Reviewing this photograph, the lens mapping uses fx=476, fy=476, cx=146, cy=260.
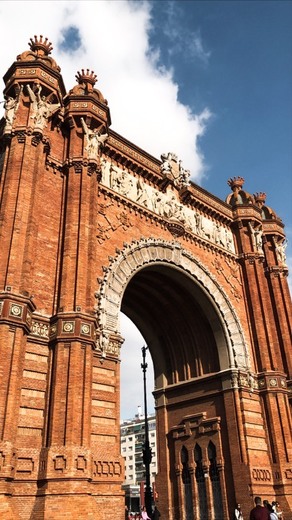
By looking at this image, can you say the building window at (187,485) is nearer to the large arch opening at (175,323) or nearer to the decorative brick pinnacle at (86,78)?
the large arch opening at (175,323)

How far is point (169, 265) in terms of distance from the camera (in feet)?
66.5

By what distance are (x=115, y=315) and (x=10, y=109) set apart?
7814 mm

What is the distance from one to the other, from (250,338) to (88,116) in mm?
12559

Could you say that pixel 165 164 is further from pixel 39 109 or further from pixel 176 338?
pixel 176 338

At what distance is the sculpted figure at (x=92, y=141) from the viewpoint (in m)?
17.2

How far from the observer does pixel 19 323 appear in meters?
12.6

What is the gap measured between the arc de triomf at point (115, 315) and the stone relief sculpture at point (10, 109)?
0.04 m

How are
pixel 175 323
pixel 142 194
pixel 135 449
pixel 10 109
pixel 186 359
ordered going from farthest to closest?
pixel 135 449, pixel 175 323, pixel 186 359, pixel 142 194, pixel 10 109

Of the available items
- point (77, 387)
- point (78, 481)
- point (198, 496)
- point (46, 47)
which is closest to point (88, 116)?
point (46, 47)

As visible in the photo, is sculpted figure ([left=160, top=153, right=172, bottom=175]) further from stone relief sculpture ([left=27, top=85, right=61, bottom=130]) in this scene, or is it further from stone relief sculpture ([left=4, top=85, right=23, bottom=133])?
stone relief sculpture ([left=4, top=85, right=23, bottom=133])

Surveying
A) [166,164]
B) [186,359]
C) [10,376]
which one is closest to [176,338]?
[186,359]

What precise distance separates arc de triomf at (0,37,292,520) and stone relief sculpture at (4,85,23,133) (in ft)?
0.14

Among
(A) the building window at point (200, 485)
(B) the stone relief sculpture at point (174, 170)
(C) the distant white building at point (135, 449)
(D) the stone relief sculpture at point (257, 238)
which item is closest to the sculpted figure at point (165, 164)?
(B) the stone relief sculpture at point (174, 170)

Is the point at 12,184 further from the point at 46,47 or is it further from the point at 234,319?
the point at 234,319
